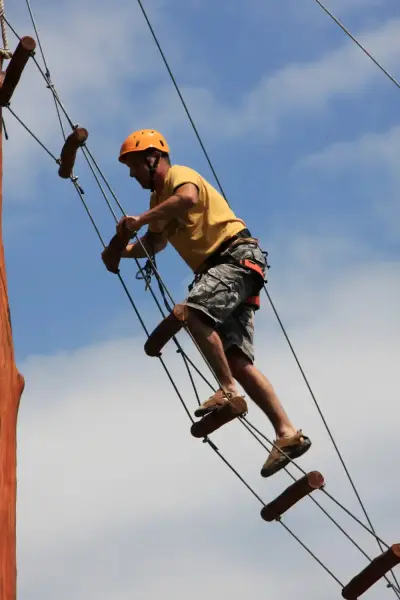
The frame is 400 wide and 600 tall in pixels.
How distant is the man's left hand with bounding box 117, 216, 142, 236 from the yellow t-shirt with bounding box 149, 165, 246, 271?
20 centimetres

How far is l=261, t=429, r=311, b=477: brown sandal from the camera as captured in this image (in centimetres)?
730

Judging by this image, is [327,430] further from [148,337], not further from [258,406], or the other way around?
[148,337]

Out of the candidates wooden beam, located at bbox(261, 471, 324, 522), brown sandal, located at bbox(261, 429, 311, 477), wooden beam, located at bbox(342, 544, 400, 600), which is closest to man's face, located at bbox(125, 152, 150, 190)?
brown sandal, located at bbox(261, 429, 311, 477)

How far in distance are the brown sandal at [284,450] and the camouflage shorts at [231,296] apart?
0.59 m

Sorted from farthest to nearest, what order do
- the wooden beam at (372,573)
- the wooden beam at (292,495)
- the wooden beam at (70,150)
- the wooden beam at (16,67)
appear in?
the wooden beam at (70,150)
the wooden beam at (16,67)
the wooden beam at (372,573)
the wooden beam at (292,495)

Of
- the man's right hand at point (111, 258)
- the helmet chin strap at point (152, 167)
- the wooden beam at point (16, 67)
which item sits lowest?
the man's right hand at point (111, 258)

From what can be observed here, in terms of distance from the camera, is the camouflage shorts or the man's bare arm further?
the man's bare arm

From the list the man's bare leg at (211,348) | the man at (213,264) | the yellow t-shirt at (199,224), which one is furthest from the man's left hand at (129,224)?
the man's bare leg at (211,348)

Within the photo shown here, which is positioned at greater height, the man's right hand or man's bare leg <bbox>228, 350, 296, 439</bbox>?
the man's right hand

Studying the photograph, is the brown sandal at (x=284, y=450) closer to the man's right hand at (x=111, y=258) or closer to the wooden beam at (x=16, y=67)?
the man's right hand at (x=111, y=258)

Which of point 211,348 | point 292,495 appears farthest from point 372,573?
point 211,348

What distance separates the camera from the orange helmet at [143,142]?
7.57 meters

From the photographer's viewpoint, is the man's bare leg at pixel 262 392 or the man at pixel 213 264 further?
the man's bare leg at pixel 262 392

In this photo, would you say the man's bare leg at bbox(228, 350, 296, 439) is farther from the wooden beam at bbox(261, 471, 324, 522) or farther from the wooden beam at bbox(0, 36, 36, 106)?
the wooden beam at bbox(0, 36, 36, 106)
